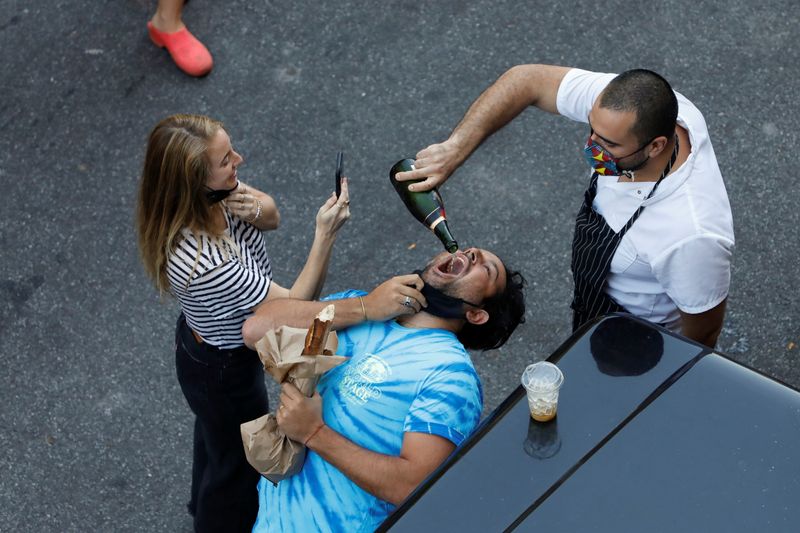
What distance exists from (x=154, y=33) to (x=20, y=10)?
1.07 meters

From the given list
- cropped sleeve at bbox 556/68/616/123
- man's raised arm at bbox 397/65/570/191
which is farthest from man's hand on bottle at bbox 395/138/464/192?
cropped sleeve at bbox 556/68/616/123

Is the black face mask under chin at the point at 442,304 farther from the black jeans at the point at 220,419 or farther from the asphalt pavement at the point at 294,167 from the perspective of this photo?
the asphalt pavement at the point at 294,167

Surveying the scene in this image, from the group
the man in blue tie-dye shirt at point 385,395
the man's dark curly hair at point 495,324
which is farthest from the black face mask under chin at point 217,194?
the man's dark curly hair at point 495,324

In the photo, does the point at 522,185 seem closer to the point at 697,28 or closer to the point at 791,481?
the point at 697,28

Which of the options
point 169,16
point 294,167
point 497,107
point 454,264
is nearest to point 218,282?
point 454,264

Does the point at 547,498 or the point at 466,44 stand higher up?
the point at 547,498

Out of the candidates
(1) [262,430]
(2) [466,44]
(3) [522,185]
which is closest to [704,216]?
(1) [262,430]

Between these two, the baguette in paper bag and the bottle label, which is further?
the bottle label

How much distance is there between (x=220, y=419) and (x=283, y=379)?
93 centimetres

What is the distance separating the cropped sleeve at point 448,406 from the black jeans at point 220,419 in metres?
1.00

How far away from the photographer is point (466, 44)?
6.00 m

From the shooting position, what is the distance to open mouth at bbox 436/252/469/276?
3409mm

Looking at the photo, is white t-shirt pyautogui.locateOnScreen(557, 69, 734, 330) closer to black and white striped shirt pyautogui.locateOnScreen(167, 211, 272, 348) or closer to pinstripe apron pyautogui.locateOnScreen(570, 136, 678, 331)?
pinstripe apron pyautogui.locateOnScreen(570, 136, 678, 331)

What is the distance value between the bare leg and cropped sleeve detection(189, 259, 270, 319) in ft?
9.86
